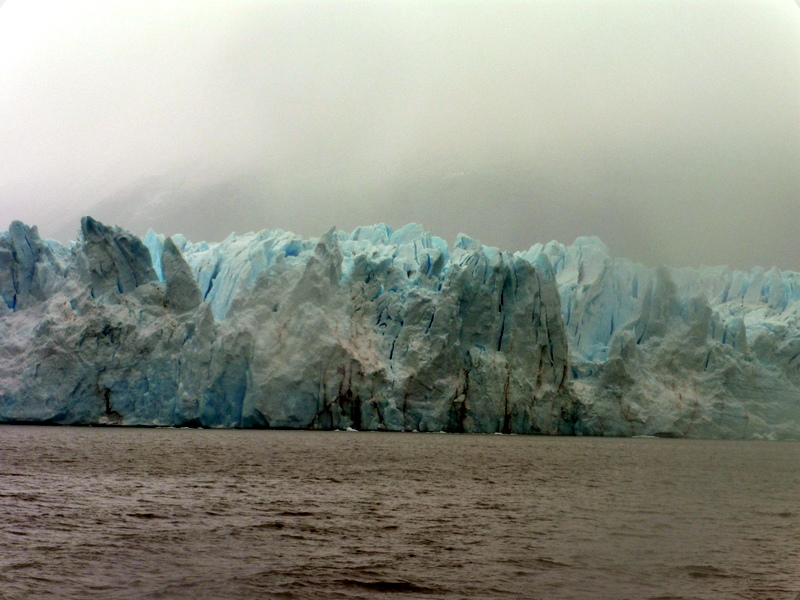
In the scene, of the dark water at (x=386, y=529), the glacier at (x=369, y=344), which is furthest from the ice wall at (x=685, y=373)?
the dark water at (x=386, y=529)

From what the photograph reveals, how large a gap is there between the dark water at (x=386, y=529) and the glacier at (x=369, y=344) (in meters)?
9.99

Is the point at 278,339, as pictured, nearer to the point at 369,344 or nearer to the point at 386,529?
the point at 369,344

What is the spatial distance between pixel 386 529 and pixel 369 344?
2061 cm

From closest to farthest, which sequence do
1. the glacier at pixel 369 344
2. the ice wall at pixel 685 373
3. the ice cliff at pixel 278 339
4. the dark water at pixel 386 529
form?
the dark water at pixel 386 529
the ice cliff at pixel 278 339
the glacier at pixel 369 344
the ice wall at pixel 685 373

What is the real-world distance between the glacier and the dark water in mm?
9988

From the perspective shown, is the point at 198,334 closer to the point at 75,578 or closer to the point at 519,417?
the point at 519,417

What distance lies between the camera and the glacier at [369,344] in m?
28.5

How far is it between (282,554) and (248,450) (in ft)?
42.6

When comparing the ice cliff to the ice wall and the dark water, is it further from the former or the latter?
the dark water

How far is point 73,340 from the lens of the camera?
90.8 feet

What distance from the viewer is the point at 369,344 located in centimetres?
3094

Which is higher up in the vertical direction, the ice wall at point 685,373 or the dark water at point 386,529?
the ice wall at point 685,373

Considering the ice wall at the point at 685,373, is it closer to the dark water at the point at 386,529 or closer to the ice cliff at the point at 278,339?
the ice cliff at the point at 278,339

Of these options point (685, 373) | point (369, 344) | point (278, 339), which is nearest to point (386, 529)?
point (278, 339)
